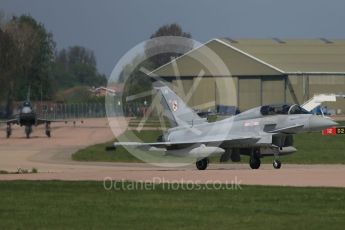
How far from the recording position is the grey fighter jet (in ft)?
114

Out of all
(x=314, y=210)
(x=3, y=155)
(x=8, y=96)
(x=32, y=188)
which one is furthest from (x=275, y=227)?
(x=8, y=96)

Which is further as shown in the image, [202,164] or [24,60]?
[24,60]

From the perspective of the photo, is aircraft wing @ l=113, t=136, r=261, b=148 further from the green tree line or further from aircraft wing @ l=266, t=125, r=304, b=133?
the green tree line

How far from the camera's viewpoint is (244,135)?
35250 mm

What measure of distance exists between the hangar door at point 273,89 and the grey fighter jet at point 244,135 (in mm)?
84666

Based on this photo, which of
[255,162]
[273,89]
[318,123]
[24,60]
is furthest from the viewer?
[24,60]

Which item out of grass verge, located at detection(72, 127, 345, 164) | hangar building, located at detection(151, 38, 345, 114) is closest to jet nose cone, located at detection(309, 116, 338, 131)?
grass verge, located at detection(72, 127, 345, 164)

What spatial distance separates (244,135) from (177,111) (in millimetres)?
3329

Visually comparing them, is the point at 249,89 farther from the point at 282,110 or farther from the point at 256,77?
the point at 282,110

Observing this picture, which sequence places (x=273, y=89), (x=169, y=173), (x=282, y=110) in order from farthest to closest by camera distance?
(x=273, y=89) → (x=282, y=110) → (x=169, y=173)

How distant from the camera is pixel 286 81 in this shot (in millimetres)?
120812

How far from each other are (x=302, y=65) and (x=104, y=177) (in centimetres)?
9650

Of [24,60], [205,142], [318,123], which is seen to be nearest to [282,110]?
[318,123]

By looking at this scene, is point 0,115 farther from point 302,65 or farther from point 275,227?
point 275,227
